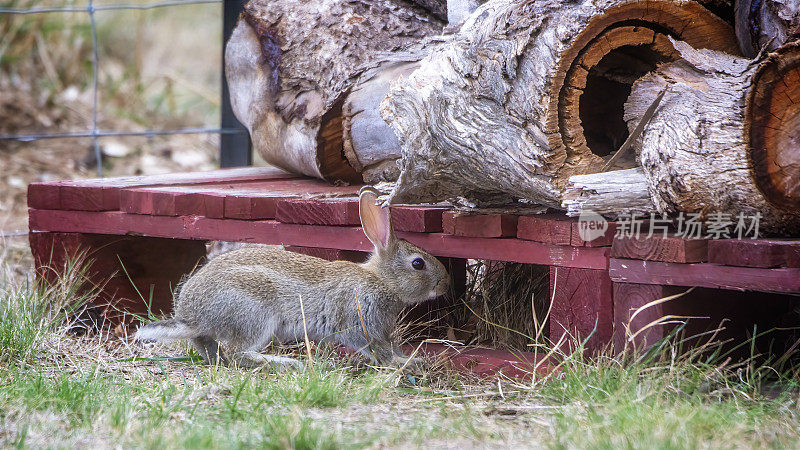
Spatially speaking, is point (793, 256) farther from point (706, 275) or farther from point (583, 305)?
point (583, 305)

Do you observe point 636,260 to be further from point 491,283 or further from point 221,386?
point 221,386

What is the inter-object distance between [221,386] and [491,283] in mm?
1469

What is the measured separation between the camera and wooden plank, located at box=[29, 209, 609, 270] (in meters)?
3.72

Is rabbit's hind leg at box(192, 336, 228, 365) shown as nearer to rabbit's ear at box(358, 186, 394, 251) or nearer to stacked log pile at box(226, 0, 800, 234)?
rabbit's ear at box(358, 186, 394, 251)

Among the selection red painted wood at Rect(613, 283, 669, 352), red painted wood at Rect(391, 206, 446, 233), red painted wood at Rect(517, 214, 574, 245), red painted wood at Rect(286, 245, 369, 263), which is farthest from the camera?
red painted wood at Rect(286, 245, 369, 263)

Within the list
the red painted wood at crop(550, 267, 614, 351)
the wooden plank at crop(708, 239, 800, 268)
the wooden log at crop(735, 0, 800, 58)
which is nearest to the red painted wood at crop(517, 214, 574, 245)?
the red painted wood at crop(550, 267, 614, 351)

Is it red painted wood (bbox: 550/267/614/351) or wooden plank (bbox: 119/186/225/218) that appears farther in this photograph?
wooden plank (bbox: 119/186/225/218)

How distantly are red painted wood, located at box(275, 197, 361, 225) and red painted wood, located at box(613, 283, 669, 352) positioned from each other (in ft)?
3.88

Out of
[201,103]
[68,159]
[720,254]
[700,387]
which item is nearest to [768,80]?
[720,254]

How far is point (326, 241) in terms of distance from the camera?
171 inches

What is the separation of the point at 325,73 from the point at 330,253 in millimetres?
896

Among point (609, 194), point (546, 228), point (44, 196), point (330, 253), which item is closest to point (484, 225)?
point (546, 228)

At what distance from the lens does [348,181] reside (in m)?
4.92

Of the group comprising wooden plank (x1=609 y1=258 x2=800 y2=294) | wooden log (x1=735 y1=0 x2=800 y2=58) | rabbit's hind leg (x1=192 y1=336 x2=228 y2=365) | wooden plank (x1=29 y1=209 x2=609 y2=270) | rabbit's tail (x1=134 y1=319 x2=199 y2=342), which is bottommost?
rabbit's hind leg (x1=192 y1=336 x2=228 y2=365)
